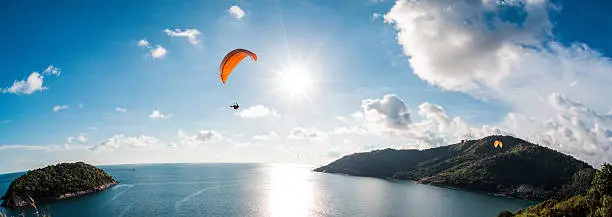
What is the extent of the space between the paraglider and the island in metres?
103

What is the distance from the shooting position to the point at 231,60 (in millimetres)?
24297

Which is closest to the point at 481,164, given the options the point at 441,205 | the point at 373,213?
the point at 441,205

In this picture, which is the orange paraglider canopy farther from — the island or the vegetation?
the island

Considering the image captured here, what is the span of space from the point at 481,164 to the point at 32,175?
197 meters

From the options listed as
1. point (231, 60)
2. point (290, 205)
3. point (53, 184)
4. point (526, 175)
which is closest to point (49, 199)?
point (53, 184)

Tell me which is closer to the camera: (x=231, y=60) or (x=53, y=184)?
(x=231, y=60)

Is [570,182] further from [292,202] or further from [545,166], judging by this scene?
[292,202]

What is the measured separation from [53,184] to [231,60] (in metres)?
124

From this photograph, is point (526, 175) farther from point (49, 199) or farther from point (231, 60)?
point (49, 199)

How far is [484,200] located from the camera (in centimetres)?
13012

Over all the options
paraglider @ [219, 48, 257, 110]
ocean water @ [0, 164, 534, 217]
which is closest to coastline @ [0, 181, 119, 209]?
ocean water @ [0, 164, 534, 217]

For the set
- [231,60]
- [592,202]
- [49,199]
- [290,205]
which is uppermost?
[231,60]

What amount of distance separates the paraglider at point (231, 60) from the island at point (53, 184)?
103 metres

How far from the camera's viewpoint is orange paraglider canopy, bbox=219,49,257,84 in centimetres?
2391
